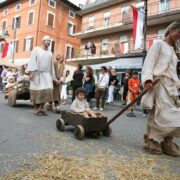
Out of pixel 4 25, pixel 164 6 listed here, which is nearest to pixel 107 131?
pixel 164 6

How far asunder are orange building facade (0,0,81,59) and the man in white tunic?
35.3 meters

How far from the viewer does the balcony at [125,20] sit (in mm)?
25734

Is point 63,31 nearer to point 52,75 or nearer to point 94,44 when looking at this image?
point 94,44

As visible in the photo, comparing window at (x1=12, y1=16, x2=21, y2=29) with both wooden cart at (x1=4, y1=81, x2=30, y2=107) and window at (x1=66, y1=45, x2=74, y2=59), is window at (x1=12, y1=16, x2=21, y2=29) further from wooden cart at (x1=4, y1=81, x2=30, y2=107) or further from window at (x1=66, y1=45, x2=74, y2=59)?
wooden cart at (x1=4, y1=81, x2=30, y2=107)

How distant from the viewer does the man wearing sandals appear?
8.79m

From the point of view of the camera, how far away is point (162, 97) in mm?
4996

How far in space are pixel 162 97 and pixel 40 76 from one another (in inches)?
184

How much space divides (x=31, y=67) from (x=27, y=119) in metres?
1.59

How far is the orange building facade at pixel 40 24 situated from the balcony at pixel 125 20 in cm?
573

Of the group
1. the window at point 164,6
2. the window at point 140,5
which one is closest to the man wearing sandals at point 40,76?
the window at point 164,6

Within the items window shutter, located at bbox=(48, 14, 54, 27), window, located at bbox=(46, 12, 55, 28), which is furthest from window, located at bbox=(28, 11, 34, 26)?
window shutter, located at bbox=(48, 14, 54, 27)

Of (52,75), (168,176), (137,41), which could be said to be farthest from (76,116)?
(137,41)

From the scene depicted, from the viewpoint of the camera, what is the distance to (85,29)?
119 ft

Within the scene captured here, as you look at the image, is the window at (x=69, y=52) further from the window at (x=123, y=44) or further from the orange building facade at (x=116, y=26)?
the window at (x=123, y=44)
